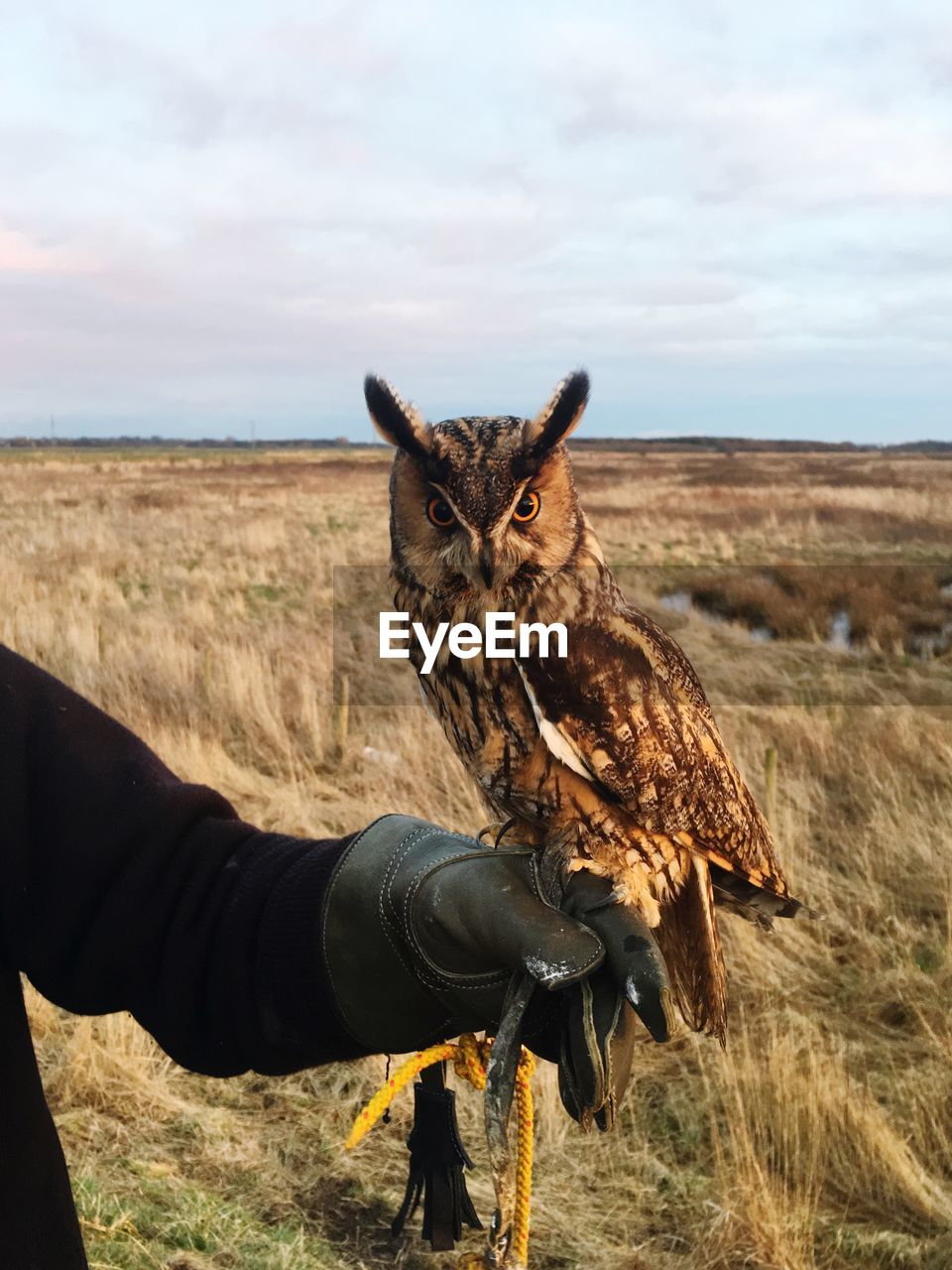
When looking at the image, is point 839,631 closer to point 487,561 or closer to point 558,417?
point 558,417

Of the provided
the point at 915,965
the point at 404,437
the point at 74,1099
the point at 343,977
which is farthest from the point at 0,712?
the point at 915,965

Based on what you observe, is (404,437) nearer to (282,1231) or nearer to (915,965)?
(282,1231)

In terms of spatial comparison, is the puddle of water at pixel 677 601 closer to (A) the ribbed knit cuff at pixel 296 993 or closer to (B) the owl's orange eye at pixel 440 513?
(B) the owl's orange eye at pixel 440 513

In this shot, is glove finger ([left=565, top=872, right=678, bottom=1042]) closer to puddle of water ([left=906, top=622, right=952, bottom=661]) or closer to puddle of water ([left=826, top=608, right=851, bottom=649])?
puddle of water ([left=906, top=622, right=952, bottom=661])

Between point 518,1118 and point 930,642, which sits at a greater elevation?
point 518,1118

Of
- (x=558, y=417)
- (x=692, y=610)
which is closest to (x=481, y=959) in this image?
(x=558, y=417)

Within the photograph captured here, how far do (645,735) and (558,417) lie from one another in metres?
0.66

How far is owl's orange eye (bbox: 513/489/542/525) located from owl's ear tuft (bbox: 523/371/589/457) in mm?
79

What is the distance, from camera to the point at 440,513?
6.37 ft

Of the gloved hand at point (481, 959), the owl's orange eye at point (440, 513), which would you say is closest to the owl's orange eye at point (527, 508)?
the owl's orange eye at point (440, 513)

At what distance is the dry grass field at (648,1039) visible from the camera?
9.35 ft

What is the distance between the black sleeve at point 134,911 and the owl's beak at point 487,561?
0.61 metres

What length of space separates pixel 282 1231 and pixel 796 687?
23.9 feet

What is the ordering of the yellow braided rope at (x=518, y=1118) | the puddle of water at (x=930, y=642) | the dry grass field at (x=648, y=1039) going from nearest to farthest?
the yellow braided rope at (x=518, y=1118) < the dry grass field at (x=648, y=1039) < the puddle of water at (x=930, y=642)
